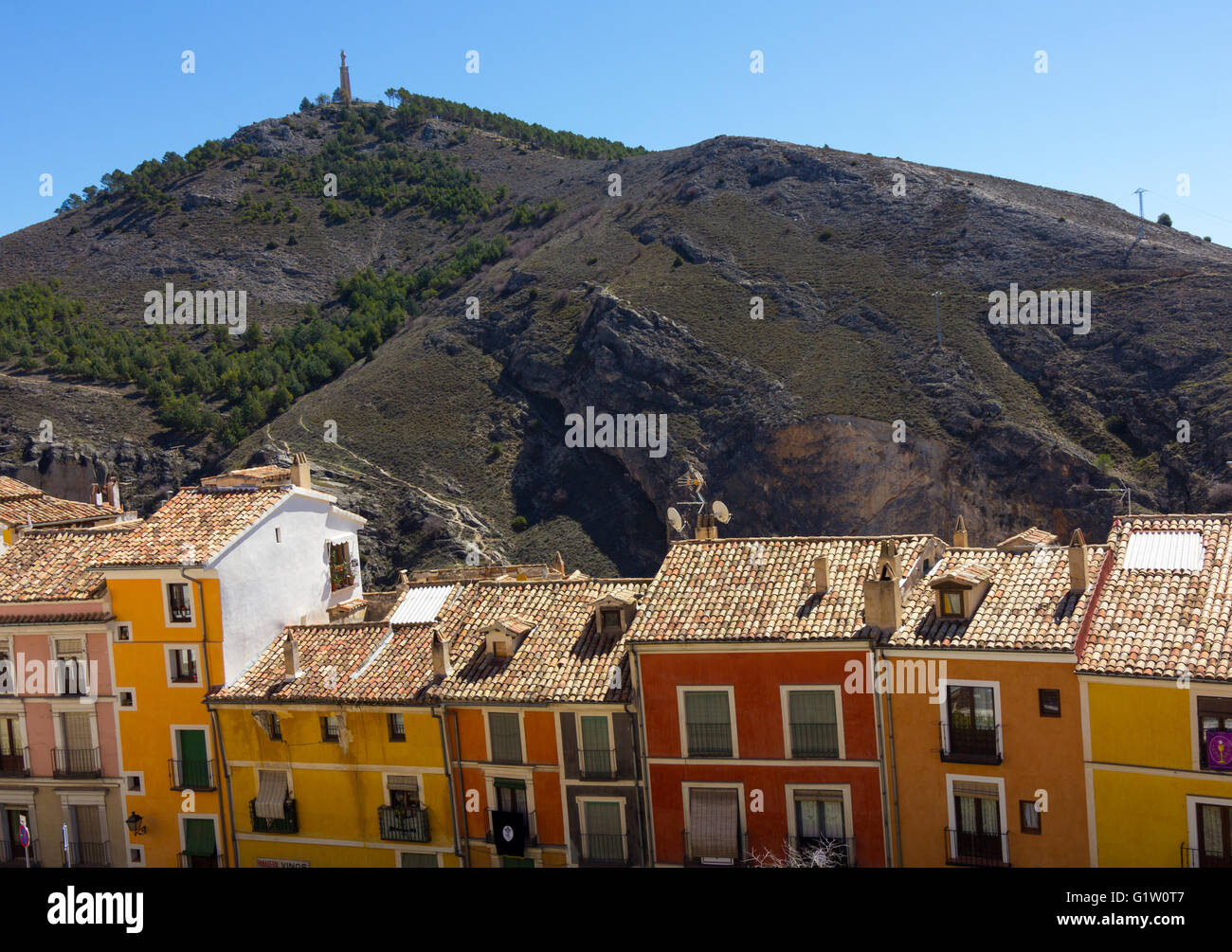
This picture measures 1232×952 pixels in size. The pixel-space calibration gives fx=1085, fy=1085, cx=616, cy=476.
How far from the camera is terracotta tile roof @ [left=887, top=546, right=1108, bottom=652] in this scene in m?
24.6

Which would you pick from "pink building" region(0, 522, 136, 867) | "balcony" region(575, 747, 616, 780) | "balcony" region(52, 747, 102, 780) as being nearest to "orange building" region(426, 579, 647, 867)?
"balcony" region(575, 747, 616, 780)

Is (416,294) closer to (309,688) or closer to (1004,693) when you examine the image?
(309,688)

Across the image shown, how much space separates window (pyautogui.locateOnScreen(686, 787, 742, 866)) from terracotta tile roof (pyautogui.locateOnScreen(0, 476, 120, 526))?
28.8 metres

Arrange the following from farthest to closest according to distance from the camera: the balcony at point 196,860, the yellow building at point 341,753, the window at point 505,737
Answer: the balcony at point 196,860 → the yellow building at point 341,753 → the window at point 505,737

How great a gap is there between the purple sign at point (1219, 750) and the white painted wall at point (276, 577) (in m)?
26.3

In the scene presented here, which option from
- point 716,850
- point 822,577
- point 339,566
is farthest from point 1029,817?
point 339,566

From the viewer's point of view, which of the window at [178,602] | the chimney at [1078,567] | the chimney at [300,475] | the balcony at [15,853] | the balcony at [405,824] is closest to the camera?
the chimney at [1078,567]

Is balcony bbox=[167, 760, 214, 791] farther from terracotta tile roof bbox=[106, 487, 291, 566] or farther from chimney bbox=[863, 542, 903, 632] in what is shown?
chimney bbox=[863, 542, 903, 632]

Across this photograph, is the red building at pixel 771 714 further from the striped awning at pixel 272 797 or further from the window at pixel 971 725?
the striped awning at pixel 272 797

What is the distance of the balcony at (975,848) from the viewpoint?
973 inches

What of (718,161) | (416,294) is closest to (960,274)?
(718,161)

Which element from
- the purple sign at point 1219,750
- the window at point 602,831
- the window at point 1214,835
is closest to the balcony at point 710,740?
the window at point 602,831

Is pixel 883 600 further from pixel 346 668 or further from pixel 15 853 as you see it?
pixel 15 853

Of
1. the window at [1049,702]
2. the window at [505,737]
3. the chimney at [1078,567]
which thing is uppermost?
the chimney at [1078,567]
